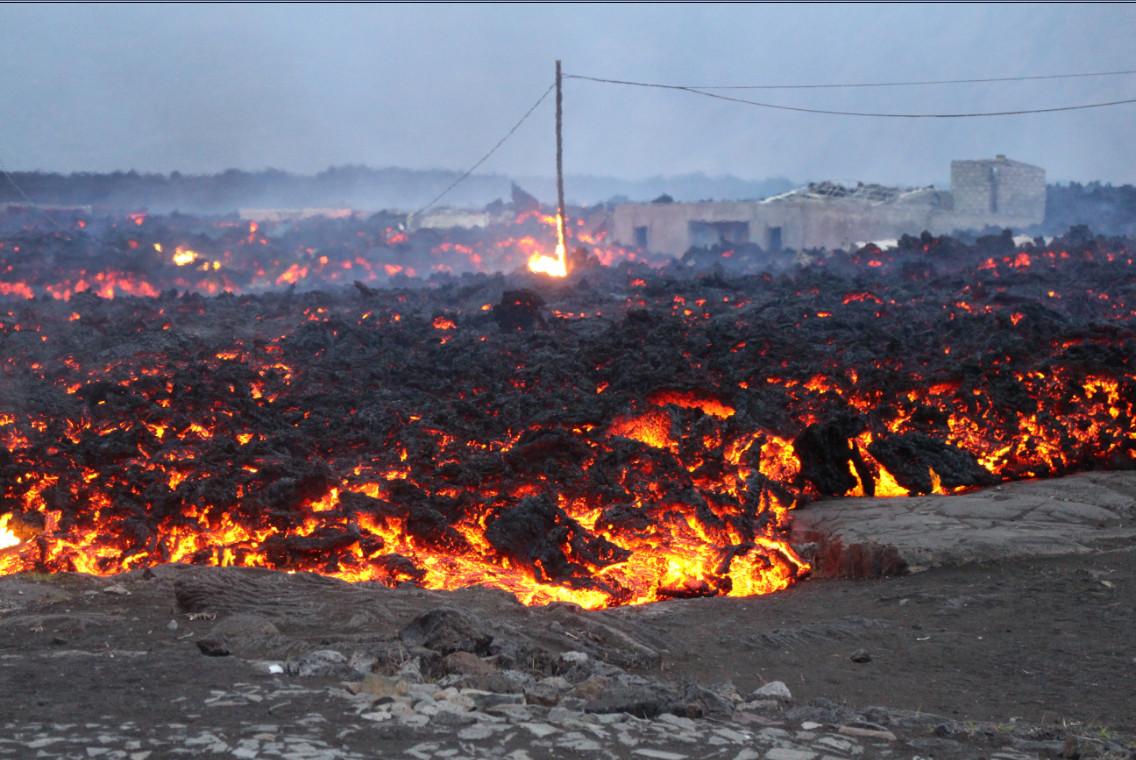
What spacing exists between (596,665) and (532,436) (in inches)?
229

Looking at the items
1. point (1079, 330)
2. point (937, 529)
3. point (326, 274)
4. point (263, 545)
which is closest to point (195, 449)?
point (263, 545)

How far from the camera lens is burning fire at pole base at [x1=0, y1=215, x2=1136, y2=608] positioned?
9547 mm

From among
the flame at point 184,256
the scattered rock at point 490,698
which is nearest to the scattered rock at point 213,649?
the scattered rock at point 490,698

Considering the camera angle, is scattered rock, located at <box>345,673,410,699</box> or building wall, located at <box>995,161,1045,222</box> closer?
scattered rock, located at <box>345,673,410,699</box>

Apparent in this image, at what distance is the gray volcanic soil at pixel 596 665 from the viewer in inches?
177

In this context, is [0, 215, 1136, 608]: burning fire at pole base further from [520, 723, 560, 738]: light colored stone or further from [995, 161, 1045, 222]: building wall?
[995, 161, 1045, 222]: building wall

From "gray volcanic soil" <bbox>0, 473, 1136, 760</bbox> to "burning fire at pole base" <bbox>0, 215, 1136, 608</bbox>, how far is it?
1.41 m

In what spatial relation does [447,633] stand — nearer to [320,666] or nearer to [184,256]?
[320,666]

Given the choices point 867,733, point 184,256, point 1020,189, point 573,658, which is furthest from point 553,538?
point 1020,189

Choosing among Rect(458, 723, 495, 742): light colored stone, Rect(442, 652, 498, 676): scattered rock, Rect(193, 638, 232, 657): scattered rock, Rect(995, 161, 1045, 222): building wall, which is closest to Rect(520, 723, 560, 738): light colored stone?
Rect(458, 723, 495, 742): light colored stone

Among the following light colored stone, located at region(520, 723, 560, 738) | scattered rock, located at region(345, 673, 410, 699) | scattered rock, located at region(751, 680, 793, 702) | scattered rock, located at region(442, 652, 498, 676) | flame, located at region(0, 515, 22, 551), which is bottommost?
scattered rock, located at region(751, 680, 793, 702)

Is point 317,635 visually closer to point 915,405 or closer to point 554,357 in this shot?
point 915,405

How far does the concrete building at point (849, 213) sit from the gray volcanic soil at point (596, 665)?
34.1m

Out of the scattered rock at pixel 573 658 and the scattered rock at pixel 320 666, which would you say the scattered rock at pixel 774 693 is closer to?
the scattered rock at pixel 573 658
